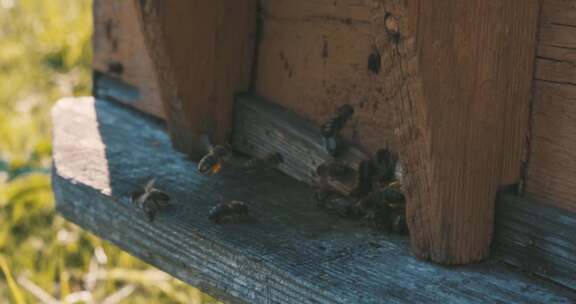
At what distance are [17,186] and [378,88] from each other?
9.39ft

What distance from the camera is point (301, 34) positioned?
2557mm

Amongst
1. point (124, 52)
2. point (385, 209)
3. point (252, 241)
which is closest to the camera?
point (252, 241)

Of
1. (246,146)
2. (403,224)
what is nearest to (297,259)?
(403,224)

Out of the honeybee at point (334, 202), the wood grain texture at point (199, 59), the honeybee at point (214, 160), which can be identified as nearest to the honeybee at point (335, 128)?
the honeybee at point (334, 202)

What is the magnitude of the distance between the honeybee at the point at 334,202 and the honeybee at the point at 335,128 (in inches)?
4.3

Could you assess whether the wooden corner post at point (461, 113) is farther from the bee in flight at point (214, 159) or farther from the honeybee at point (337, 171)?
the bee in flight at point (214, 159)

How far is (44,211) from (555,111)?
3.36 meters

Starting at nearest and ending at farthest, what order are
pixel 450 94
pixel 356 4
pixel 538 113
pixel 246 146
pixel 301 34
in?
pixel 450 94 → pixel 538 113 → pixel 356 4 → pixel 301 34 → pixel 246 146

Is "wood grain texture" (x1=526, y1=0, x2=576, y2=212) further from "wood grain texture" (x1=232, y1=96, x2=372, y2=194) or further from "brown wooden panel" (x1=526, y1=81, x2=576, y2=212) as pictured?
"wood grain texture" (x1=232, y1=96, x2=372, y2=194)

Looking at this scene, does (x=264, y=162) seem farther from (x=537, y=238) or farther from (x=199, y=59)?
(x=537, y=238)

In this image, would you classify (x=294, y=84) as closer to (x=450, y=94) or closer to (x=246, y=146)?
(x=246, y=146)

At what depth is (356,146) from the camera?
2.40 metres

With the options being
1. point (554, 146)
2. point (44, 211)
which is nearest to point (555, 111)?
point (554, 146)

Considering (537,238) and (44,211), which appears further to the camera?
(44,211)
